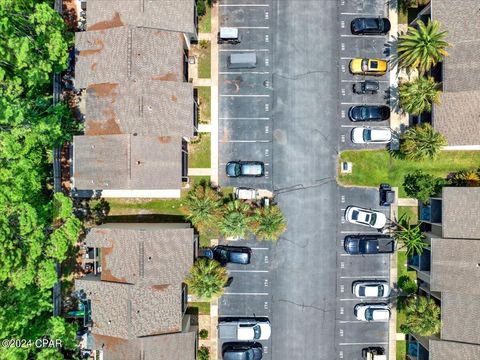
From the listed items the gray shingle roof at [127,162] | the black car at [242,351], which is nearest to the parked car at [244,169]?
the gray shingle roof at [127,162]

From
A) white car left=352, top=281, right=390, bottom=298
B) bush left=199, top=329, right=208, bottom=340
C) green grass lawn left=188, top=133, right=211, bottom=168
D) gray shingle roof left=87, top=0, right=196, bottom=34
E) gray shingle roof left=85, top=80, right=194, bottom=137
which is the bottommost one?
bush left=199, top=329, right=208, bottom=340

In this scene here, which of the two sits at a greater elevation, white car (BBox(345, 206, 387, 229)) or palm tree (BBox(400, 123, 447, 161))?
palm tree (BBox(400, 123, 447, 161))

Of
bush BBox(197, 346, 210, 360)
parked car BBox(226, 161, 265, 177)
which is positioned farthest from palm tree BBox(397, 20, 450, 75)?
bush BBox(197, 346, 210, 360)

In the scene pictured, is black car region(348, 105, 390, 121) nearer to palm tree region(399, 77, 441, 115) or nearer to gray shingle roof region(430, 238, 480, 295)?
palm tree region(399, 77, 441, 115)

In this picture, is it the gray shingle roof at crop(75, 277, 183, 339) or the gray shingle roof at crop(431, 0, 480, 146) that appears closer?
the gray shingle roof at crop(75, 277, 183, 339)

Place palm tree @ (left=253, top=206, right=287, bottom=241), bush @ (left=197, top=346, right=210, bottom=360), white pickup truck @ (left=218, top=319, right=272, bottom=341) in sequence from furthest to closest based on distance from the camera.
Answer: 1. bush @ (left=197, top=346, right=210, bottom=360)
2. white pickup truck @ (left=218, top=319, right=272, bottom=341)
3. palm tree @ (left=253, top=206, right=287, bottom=241)

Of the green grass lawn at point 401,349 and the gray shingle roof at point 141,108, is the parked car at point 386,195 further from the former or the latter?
the gray shingle roof at point 141,108

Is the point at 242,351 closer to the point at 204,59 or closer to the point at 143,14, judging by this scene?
the point at 204,59
